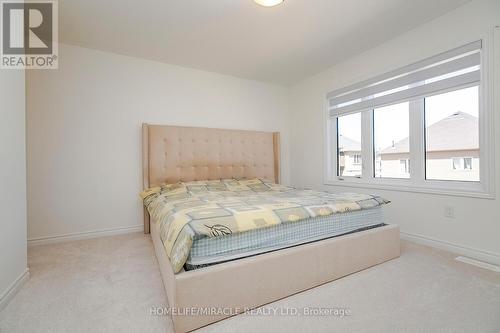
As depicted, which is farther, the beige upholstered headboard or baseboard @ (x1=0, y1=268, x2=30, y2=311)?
the beige upholstered headboard

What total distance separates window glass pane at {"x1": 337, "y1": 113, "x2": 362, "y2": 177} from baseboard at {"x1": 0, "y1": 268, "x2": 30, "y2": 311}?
3663mm

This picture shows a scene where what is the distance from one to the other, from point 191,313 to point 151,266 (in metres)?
0.99

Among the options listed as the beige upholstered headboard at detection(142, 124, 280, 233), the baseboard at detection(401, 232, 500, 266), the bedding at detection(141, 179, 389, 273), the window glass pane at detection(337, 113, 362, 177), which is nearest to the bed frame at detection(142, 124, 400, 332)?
the beige upholstered headboard at detection(142, 124, 280, 233)

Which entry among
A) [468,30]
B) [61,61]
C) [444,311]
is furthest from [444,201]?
[61,61]

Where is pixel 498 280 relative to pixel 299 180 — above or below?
below

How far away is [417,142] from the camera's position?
2572 mm

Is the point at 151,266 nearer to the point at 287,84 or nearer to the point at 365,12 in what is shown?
the point at 365,12

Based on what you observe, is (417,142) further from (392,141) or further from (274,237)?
(274,237)

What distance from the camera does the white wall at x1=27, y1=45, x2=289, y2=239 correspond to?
2613mm

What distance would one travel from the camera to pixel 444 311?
54.1 inches

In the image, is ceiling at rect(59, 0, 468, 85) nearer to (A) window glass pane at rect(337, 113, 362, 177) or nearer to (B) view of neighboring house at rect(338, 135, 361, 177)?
(A) window glass pane at rect(337, 113, 362, 177)

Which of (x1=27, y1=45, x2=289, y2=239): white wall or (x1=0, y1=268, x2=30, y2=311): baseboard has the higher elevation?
(x1=27, y1=45, x2=289, y2=239): white wall

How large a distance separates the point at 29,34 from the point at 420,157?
4482 mm

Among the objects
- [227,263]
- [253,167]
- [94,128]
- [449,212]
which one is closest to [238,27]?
[253,167]
